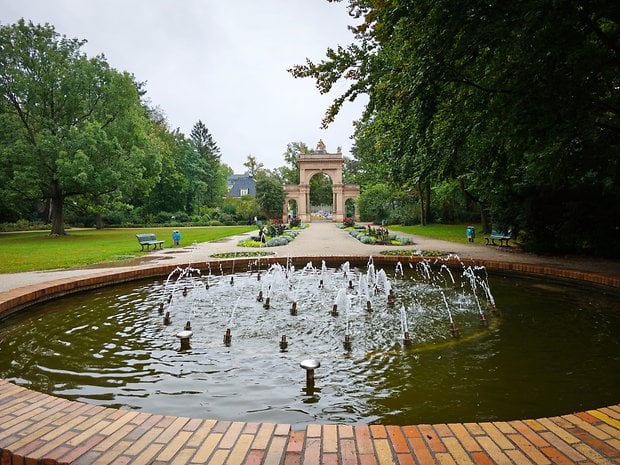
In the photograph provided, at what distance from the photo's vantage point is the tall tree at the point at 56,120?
23266 mm

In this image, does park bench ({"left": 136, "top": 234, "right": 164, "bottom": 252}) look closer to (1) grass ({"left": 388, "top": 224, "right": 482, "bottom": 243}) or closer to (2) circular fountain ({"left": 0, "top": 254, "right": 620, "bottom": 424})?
(2) circular fountain ({"left": 0, "top": 254, "right": 620, "bottom": 424})

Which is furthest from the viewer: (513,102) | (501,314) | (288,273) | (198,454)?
(288,273)

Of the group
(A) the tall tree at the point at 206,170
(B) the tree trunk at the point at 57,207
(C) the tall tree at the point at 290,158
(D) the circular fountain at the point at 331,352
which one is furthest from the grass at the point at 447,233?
(C) the tall tree at the point at 290,158

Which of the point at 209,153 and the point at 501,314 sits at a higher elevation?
the point at 209,153

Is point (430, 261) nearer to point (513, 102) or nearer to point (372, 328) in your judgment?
point (513, 102)

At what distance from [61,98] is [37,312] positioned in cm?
2446

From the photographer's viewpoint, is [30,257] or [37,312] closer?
[37,312]

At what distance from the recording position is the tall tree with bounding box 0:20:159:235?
2327 cm

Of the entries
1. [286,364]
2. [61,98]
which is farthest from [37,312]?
[61,98]

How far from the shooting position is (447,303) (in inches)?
284

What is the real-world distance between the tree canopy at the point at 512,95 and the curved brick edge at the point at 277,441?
21.7ft

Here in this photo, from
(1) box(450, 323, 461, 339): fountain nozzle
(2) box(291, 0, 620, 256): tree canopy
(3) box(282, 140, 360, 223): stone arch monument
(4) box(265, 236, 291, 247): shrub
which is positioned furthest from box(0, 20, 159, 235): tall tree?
(3) box(282, 140, 360, 223): stone arch monument

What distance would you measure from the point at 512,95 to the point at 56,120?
2803 centimetres

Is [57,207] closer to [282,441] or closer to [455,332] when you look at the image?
[455,332]
